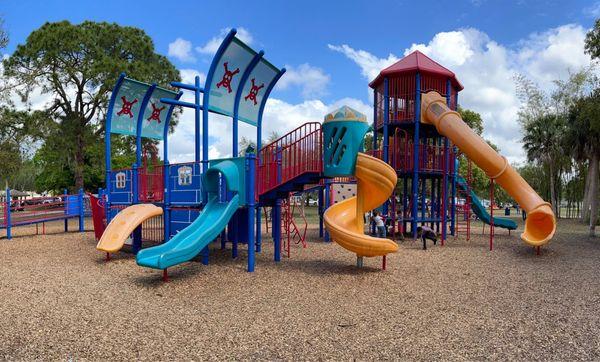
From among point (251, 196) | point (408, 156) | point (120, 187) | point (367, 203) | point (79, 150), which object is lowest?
point (367, 203)

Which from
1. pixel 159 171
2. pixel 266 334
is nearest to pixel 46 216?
pixel 159 171

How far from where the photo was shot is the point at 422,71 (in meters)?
16.0

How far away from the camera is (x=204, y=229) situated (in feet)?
29.5

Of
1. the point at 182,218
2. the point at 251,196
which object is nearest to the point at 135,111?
the point at 182,218

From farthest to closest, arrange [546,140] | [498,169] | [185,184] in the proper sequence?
[546,140]
[498,169]
[185,184]

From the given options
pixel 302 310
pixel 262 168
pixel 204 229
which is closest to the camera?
pixel 302 310

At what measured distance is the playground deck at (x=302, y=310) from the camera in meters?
5.09

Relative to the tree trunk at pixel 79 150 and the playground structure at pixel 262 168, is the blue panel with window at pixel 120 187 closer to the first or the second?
the playground structure at pixel 262 168

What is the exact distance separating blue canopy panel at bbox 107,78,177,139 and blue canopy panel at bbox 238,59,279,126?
13.2 feet

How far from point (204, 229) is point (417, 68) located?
1065cm

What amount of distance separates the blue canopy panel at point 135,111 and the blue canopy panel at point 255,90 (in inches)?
158

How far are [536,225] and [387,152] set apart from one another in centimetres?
552

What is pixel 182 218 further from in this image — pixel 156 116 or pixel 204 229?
pixel 156 116

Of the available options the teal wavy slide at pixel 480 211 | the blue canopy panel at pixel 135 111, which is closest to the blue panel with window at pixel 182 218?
the blue canopy panel at pixel 135 111
